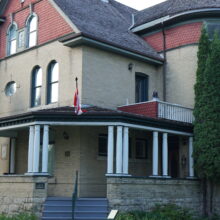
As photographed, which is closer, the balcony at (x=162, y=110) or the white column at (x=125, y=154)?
the white column at (x=125, y=154)

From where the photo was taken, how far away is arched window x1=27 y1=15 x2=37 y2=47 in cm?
2362

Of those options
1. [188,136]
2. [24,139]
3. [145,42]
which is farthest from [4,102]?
[188,136]

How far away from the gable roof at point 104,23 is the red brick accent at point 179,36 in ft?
1.77

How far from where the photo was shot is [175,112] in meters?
21.2

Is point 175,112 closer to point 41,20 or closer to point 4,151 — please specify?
point 41,20

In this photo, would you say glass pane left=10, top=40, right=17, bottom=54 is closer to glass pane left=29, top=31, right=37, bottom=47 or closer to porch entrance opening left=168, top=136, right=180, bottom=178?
glass pane left=29, top=31, right=37, bottom=47

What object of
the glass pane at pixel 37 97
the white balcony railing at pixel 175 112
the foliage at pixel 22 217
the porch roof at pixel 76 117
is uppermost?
the glass pane at pixel 37 97

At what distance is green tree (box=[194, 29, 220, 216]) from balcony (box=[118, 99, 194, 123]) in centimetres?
86

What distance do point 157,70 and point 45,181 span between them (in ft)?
33.8

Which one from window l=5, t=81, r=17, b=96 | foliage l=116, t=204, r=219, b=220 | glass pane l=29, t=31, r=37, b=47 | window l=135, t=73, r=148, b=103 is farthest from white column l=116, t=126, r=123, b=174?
window l=5, t=81, r=17, b=96

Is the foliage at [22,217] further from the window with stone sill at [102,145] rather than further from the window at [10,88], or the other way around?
the window at [10,88]

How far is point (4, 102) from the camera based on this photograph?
24656 millimetres

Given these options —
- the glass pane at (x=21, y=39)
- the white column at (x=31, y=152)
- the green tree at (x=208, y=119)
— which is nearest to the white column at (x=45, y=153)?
the white column at (x=31, y=152)

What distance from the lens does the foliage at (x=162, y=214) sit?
55.0 feet
